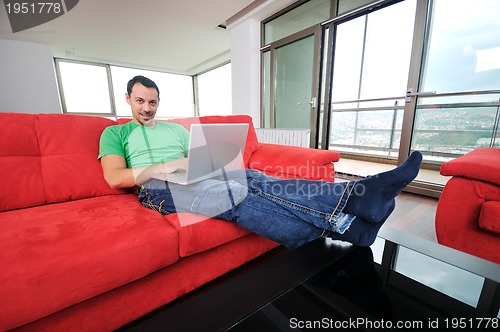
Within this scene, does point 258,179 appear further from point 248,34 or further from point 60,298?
point 248,34

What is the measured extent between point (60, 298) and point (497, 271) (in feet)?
3.98

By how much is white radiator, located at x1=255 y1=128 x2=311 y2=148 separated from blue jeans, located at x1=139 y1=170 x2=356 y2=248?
1900 millimetres

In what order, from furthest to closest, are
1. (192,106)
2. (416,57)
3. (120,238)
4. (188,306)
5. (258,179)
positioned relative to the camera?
(192,106) < (416,57) < (258,179) < (120,238) < (188,306)

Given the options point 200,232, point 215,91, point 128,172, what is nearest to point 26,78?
point 215,91

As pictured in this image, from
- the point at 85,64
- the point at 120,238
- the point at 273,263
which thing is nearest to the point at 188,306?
the point at 273,263

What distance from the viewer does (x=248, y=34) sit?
3.53 metres

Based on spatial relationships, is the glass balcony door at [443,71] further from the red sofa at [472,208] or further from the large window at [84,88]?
the large window at [84,88]

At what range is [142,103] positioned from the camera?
4.05 ft

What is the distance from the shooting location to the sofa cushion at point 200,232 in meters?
0.83

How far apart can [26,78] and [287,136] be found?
5190 millimetres

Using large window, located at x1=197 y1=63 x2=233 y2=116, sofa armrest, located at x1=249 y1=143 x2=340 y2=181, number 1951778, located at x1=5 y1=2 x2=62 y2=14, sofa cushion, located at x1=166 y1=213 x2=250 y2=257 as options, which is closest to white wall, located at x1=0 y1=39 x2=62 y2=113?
number 1951778, located at x1=5 y1=2 x2=62 y2=14

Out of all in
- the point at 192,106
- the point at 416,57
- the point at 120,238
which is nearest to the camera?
the point at 120,238

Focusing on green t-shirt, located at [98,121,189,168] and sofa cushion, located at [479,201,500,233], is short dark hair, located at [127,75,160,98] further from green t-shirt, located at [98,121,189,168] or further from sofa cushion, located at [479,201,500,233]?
sofa cushion, located at [479,201,500,233]

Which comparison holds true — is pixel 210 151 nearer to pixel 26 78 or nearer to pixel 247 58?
pixel 247 58
